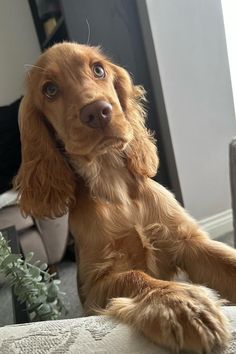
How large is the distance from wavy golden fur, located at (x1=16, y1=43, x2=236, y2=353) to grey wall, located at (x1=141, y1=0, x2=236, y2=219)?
2.97 feet

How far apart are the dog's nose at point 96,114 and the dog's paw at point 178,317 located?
0.33 m

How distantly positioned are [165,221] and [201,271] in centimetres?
13

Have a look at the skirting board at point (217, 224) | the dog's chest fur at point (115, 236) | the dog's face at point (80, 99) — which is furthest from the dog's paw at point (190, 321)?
the skirting board at point (217, 224)

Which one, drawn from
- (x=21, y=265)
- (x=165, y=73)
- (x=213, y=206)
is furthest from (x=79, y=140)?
(x=213, y=206)

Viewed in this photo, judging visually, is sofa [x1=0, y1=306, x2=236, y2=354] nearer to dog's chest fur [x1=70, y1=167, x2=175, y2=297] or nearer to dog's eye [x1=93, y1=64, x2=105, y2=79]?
dog's chest fur [x1=70, y1=167, x2=175, y2=297]

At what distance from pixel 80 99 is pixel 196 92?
1.26 metres

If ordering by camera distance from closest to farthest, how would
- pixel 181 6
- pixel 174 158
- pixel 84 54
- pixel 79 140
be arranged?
pixel 79 140, pixel 84 54, pixel 181 6, pixel 174 158

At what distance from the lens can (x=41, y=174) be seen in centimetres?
99

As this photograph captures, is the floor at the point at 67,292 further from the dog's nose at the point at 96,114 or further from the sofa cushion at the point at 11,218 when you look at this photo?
the dog's nose at the point at 96,114

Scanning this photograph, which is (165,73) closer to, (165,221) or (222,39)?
(222,39)

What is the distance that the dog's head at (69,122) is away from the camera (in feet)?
2.73

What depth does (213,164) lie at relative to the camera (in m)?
2.10

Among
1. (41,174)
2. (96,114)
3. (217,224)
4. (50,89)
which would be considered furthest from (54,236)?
(96,114)

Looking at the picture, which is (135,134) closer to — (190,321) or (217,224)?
(190,321)
